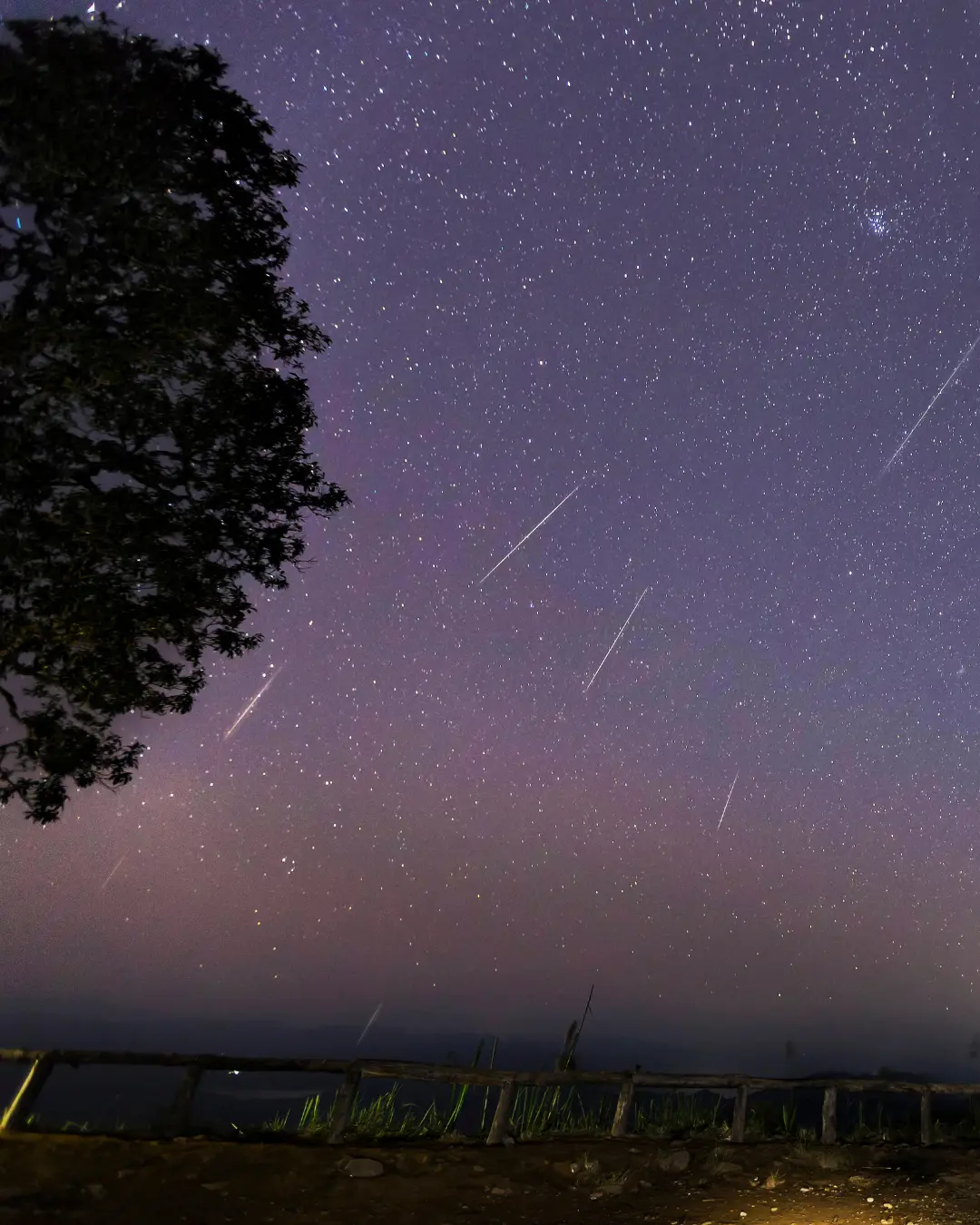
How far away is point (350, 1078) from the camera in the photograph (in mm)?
11844

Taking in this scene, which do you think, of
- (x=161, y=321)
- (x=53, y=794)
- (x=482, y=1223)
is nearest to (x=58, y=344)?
(x=161, y=321)

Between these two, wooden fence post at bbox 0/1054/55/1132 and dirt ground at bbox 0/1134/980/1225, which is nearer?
dirt ground at bbox 0/1134/980/1225

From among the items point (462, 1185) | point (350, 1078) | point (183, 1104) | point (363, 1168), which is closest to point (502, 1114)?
point (462, 1185)

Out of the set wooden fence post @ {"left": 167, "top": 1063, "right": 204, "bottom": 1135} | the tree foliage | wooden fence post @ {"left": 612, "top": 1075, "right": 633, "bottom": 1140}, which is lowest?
wooden fence post @ {"left": 167, "top": 1063, "right": 204, "bottom": 1135}

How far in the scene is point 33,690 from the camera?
11875mm

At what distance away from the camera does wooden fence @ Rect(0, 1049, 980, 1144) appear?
11523 millimetres

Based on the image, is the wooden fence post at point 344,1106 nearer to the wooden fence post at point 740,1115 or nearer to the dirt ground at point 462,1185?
the dirt ground at point 462,1185

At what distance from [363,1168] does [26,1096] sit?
3.93 metres

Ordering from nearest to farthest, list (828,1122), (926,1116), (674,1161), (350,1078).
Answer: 1. (674,1161)
2. (350,1078)
3. (828,1122)
4. (926,1116)

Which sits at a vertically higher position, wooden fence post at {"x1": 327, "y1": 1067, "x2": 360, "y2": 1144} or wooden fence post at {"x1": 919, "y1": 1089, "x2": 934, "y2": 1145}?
wooden fence post at {"x1": 919, "y1": 1089, "x2": 934, "y2": 1145}

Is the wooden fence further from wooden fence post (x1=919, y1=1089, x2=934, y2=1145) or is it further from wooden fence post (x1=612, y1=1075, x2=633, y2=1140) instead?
wooden fence post (x1=919, y1=1089, x2=934, y2=1145)

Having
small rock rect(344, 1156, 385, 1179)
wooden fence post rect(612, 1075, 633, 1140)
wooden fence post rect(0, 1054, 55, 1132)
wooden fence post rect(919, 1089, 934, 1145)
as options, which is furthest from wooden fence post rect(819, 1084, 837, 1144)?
wooden fence post rect(0, 1054, 55, 1132)

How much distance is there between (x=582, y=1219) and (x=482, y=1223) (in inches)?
37.9

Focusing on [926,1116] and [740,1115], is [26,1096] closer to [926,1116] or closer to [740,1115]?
[740,1115]
